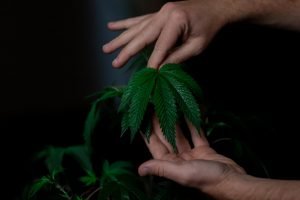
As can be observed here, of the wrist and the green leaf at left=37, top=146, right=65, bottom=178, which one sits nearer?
the wrist

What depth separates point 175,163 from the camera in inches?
31.1

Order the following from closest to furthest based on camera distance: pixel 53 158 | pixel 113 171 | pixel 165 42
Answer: pixel 165 42 < pixel 113 171 < pixel 53 158

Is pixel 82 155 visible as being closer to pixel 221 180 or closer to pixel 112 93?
pixel 112 93

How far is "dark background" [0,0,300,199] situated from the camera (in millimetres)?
1377

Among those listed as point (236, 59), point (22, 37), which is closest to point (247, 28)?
point (236, 59)

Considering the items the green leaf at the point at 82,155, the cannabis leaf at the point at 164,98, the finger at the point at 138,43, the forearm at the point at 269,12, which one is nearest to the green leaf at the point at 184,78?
the cannabis leaf at the point at 164,98

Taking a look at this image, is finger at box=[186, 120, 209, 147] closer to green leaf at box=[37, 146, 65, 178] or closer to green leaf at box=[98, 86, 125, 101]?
green leaf at box=[98, 86, 125, 101]

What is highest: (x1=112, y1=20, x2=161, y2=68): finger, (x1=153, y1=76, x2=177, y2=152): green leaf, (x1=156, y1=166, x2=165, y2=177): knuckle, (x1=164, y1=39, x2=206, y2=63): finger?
(x1=112, y1=20, x2=161, y2=68): finger

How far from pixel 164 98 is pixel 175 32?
19 centimetres

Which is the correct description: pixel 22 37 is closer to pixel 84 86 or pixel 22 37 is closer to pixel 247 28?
pixel 84 86

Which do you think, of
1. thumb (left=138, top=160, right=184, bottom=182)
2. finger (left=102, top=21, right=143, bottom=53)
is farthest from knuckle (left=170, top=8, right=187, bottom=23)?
thumb (left=138, top=160, right=184, bottom=182)

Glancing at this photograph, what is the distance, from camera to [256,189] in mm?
758

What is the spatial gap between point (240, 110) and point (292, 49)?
1.00 ft

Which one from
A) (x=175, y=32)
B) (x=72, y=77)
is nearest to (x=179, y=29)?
(x=175, y=32)
